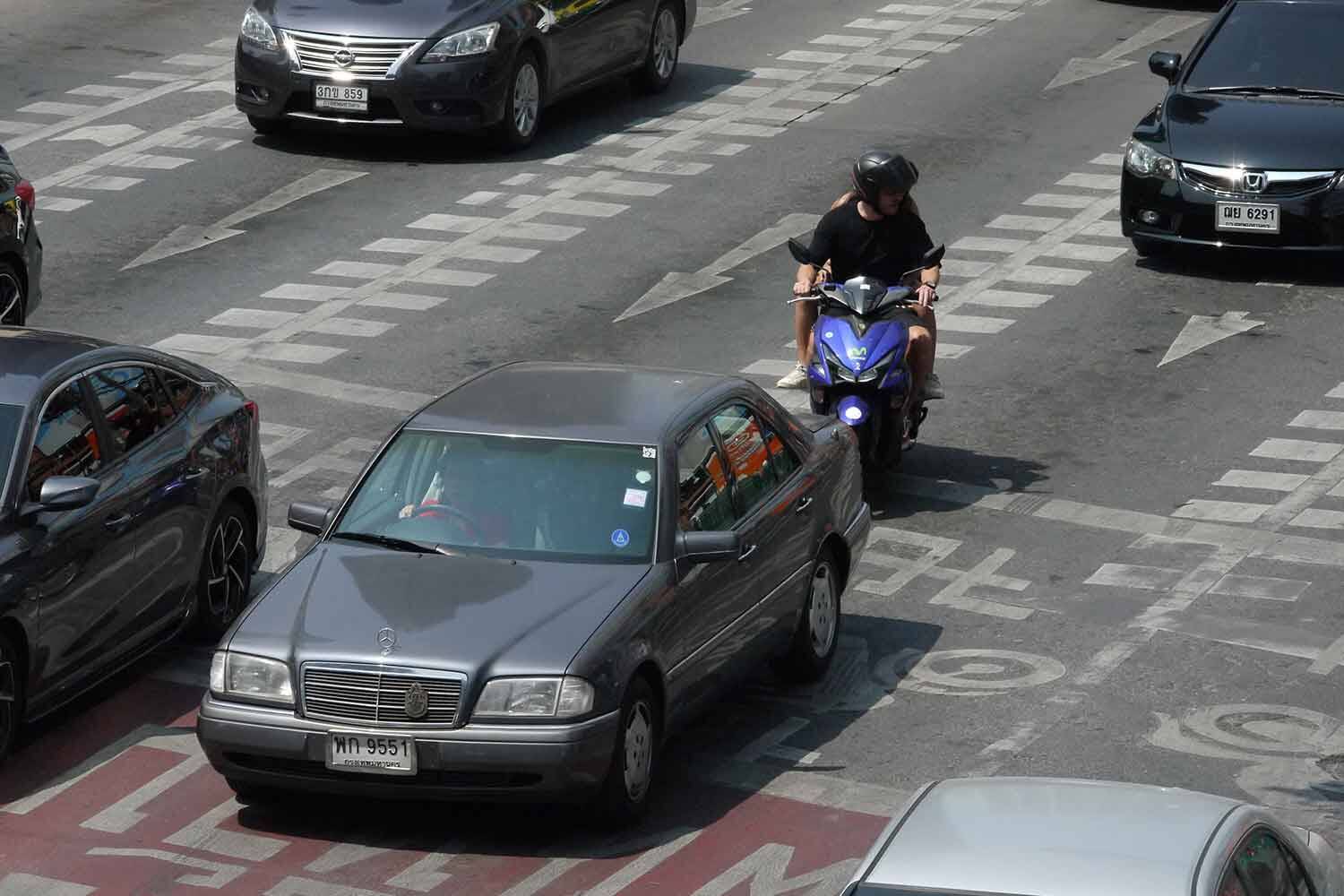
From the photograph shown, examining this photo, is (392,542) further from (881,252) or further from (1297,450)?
(1297,450)

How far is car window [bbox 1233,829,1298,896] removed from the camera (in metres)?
6.71

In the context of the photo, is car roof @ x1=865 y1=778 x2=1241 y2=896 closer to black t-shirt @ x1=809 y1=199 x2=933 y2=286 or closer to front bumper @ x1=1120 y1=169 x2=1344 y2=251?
black t-shirt @ x1=809 y1=199 x2=933 y2=286

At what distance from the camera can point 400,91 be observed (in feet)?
70.6

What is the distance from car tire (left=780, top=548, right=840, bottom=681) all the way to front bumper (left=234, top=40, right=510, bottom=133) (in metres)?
10.3

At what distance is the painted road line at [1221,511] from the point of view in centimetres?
1425

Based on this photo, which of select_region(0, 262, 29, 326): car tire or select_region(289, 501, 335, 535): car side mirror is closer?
select_region(289, 501, 335, 535): car side mirror

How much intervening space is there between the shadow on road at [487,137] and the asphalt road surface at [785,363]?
0.08 meters

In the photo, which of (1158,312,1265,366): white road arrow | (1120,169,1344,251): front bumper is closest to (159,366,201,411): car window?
(1158,312,1265,366): white road arrow

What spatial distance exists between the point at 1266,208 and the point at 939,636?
7.34 meters

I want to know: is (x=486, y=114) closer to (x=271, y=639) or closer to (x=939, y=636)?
(x=939, y=636)

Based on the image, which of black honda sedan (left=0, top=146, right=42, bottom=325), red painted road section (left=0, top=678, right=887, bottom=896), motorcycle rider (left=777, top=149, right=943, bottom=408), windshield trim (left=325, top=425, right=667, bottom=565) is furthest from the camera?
black honda sedan (left=0, top=146, right=42, bottom=325)

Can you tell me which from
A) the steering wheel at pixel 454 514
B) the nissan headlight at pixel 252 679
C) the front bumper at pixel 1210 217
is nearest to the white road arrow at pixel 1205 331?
the front bumper at pixel 1210 217

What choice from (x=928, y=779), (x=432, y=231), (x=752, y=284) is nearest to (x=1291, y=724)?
(x=928, y=779)

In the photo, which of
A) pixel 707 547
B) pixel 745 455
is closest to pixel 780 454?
pixel 745 455
